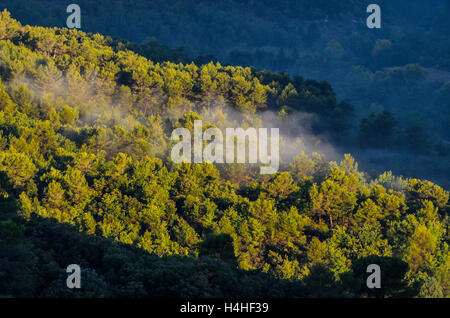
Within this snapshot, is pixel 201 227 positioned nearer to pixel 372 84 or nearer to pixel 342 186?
pixel 342 186

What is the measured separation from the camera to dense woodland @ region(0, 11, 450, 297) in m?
17.8

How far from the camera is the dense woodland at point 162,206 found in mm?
17812

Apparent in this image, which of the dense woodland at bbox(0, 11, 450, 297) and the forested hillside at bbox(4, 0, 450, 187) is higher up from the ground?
the forested hillside at bbox(4, 0, 450, 187)

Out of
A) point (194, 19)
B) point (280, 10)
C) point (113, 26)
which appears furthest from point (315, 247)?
point (280, 10)

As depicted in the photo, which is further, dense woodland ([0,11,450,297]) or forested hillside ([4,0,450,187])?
forested hillside ([4,0,450,187])

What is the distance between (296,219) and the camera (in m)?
29.0

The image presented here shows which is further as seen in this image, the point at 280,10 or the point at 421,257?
the point at 280,10

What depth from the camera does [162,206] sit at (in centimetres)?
2923

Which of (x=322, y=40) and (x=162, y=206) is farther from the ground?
(x=322, y=40)

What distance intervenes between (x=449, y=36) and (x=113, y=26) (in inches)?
2604

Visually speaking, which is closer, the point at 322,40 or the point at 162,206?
the point at 162,206

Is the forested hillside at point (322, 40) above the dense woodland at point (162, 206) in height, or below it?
above

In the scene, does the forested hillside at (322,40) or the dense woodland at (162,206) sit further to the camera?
the forested hillside at (322,40)

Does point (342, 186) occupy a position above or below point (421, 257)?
above
